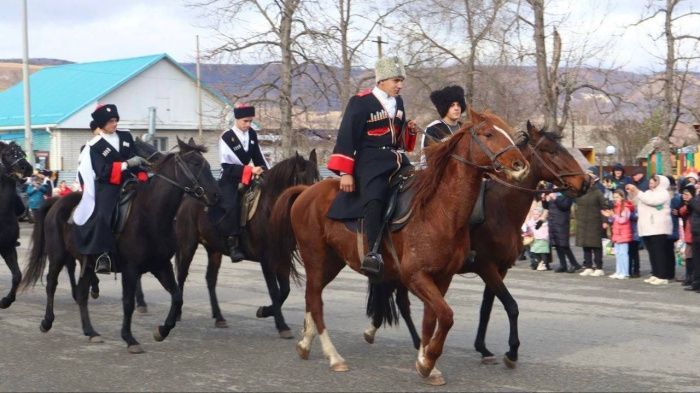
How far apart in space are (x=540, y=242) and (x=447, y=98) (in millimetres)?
8582

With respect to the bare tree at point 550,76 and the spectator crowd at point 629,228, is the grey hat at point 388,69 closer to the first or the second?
the spectator crowd at point 629,228

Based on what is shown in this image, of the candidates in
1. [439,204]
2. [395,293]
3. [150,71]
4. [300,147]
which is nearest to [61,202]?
[395,293]

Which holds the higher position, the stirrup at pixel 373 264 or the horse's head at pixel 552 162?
the horse's head at pixel 552 162

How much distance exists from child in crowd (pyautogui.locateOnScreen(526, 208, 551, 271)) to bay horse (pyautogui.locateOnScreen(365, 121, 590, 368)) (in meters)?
8.29

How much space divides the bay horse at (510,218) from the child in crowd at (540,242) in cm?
829

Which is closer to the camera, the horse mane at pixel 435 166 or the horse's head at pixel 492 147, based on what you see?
the horse's head at pixel 492 147

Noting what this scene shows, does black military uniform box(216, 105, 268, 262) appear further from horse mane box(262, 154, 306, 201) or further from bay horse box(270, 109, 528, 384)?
bay horse box(270, 109, 528, 384)

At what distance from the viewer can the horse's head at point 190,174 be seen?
995cm

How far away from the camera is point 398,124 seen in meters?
8.84

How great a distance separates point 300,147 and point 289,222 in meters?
21.4

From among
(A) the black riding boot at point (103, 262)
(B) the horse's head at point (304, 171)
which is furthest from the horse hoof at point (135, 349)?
(B) the horse's head at point (304, 171)

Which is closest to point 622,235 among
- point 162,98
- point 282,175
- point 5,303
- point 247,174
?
point 282,175

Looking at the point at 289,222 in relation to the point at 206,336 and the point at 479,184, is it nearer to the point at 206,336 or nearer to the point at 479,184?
the point at 206,336

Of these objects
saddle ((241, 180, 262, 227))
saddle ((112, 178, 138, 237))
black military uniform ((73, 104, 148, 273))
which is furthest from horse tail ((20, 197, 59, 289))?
saddle ((241, 180, 262, 227))
